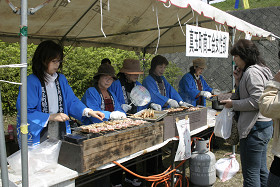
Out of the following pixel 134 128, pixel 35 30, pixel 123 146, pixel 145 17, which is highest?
pixel 145 17

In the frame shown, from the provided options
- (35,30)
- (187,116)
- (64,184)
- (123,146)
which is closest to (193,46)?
(187,116)

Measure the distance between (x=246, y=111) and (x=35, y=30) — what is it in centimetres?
367

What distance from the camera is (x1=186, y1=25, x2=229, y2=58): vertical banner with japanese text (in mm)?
2779

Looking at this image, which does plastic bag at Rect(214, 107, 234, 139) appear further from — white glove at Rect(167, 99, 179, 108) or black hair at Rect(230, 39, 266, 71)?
white glove at Rect(167, 99, 179, 108)

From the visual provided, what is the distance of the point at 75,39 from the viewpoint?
4.98m

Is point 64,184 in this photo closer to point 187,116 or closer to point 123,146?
point 123,146

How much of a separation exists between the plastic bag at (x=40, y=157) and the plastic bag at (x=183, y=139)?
1.53m

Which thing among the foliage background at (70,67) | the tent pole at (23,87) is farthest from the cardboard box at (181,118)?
the foliage background at (70,67)

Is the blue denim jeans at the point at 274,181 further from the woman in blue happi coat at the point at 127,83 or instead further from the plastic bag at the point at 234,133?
the woman in blue happi coat at the point at 127,83

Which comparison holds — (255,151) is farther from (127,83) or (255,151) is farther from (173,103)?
(127,83)

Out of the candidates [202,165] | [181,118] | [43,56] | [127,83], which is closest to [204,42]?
[181,118]

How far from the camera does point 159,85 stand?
4215 millimetres

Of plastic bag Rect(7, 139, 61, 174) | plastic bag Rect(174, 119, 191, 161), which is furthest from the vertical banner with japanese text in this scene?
plastic bag Rect(7, 139, 61, 174)

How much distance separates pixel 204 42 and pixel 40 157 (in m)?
2.37
